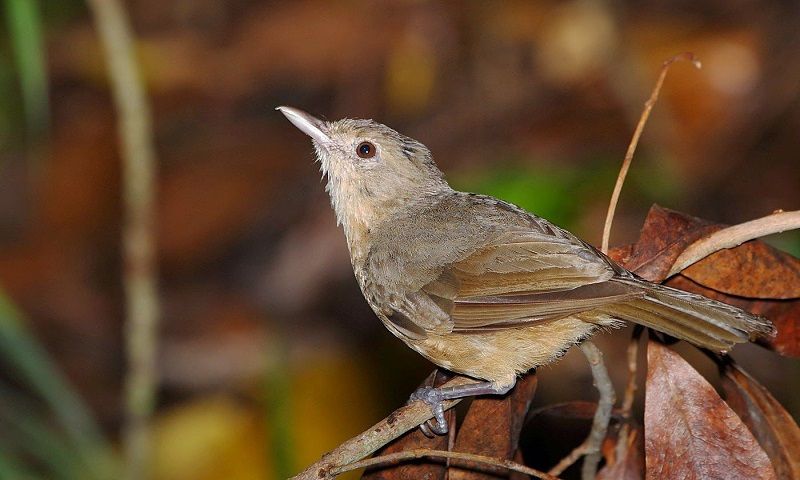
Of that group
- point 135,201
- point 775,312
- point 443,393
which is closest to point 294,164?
point 135,201

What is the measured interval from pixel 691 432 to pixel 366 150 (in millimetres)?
1980

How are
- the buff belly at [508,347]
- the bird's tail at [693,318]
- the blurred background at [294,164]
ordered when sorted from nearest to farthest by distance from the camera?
the bird's tail at [693,318], the buff belly at [508,347], the blurred background at [294,164]

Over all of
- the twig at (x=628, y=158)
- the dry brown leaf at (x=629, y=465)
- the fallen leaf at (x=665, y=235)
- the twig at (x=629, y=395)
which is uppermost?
the twig at (x=628, y=158)

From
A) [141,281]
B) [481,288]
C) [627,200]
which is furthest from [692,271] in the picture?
[627,200]

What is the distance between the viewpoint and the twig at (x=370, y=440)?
2781mm

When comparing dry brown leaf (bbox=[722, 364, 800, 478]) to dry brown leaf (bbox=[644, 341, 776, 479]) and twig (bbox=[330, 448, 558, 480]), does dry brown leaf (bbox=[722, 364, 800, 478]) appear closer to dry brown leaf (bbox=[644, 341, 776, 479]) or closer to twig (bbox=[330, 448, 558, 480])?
dry brown leaf (bbox=[644, 341, 776, 479])

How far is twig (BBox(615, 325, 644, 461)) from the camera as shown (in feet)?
10.2

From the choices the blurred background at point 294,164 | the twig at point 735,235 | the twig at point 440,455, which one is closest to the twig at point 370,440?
the twig at point 440,455

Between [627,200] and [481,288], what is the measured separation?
12.7 ft

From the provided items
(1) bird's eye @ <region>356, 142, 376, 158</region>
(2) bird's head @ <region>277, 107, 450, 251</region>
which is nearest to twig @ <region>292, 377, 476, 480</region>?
(2) bird's head @ <region>277, 107, 450, 251</region>

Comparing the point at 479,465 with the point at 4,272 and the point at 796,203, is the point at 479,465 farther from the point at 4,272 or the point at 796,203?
the point at 4,272

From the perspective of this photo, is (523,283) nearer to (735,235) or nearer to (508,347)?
(508,347)

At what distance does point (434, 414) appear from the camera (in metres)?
3.13

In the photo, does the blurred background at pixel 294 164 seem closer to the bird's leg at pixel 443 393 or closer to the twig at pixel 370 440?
the bird's leg at pixel 443 393
